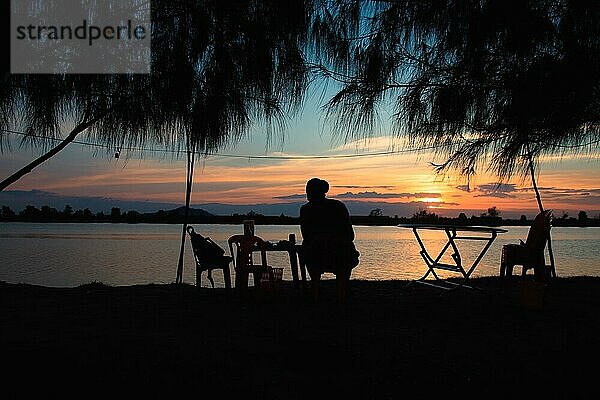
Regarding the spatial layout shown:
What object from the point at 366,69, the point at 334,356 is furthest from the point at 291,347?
the point at 366,69

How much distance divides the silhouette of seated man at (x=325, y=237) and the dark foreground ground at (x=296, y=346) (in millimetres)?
293

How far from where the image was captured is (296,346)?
11.9ft

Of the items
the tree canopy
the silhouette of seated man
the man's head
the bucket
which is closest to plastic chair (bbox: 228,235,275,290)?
the bucket

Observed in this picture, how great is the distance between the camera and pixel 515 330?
427 centimetres

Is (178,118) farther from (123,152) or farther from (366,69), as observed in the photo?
(366,69)

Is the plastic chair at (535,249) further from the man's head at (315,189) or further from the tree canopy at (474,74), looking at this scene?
the tree canopy at (474,74)

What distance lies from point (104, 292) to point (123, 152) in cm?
346

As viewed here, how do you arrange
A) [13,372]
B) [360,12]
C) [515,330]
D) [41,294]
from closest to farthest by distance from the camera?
[13,372]
[360,12]
[515,330]
[41,294]

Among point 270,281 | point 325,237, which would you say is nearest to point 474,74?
point 325,237

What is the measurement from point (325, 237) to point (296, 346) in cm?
202

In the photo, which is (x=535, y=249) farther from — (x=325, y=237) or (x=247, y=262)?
(x=247, y=262)

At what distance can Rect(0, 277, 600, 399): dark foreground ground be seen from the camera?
2809 mm

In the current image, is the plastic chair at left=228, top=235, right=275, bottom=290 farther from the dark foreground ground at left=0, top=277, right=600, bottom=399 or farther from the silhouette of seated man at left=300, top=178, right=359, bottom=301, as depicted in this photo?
the silhouette of seated man at left=300, top=178, right=359, bottom=301

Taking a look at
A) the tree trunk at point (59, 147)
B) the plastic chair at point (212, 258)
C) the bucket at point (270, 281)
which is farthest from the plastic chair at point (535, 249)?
the tree trunk at point (59, 147)
